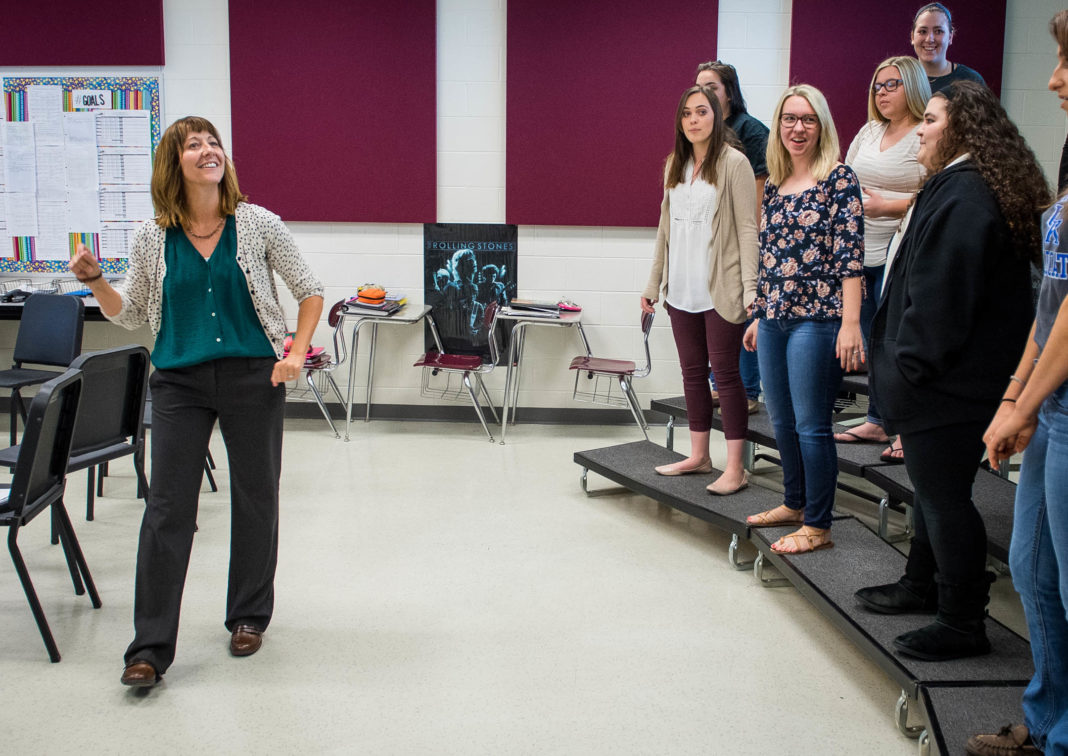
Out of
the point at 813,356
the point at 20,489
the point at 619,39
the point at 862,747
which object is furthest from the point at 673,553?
the point at 619,39

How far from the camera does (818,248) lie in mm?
2977

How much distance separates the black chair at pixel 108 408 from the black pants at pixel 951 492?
8.14ft

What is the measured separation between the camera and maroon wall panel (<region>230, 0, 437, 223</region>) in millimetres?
5664

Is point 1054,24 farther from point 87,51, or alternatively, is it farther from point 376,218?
point 87,51

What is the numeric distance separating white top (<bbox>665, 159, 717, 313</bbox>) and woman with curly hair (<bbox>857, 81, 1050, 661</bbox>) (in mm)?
1295

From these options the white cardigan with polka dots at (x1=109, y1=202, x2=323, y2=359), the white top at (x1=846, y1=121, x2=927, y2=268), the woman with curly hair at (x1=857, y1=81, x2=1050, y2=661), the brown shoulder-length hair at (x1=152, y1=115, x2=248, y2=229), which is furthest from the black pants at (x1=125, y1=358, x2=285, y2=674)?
the white top at (x1=846, y1=121, x2=927, y2=268)

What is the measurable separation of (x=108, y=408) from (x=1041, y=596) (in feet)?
9.66

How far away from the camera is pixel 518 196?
579 centimetres

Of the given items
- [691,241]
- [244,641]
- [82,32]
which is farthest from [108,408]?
[82,32]

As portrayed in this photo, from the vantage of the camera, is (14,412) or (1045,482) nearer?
(1045,482)

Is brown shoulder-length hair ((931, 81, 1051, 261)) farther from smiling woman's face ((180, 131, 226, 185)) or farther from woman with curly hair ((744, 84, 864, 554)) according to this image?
smiling woman's face ((180, 131, 226, 185))

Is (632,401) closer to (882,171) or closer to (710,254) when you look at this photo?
(710,254)

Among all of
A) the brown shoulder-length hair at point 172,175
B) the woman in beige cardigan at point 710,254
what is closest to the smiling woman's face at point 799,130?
the woman in beige cardigan at point 710,254

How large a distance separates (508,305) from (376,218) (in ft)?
3.19
